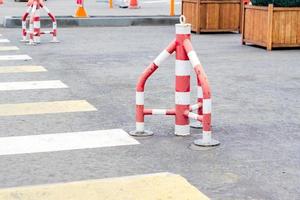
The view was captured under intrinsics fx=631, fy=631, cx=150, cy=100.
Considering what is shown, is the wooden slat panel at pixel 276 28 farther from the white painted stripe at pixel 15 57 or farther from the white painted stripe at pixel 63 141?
the white painted stripe at pixel 63 141

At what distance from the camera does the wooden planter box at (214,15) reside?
17.9m

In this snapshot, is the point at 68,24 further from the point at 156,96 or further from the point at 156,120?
the point at 156,120

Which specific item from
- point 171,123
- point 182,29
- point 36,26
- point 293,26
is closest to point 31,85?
point 171,123

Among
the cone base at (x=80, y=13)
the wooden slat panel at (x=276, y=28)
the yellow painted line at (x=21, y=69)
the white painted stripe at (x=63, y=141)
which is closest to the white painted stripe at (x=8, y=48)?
the yellow painted line at (x=21, y=69)

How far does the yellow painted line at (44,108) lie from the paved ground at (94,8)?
15978 mm

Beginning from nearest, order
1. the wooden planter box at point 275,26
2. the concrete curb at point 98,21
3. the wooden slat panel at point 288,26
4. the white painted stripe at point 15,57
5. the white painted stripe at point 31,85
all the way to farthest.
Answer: the white painted stripe at point 31,85, the white painted stripe at point 15,57, the wooden planter box at point 275,26, the wooden slat panel at point 288,26, the concrete curb at point 98,21

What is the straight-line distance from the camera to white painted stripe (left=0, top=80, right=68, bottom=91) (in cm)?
962

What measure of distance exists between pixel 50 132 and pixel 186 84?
1.57 meters

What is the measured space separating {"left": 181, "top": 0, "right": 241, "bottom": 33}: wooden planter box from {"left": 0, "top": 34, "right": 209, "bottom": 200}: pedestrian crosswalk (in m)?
8.56

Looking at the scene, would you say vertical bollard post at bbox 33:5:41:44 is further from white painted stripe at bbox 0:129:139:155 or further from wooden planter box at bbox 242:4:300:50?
white painted stripe at bbox 0:129:139:155

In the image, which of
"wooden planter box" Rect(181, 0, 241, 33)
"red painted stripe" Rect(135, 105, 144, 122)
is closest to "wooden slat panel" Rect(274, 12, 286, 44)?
"wooden planter box" Rect(181, 0, 241, 33)

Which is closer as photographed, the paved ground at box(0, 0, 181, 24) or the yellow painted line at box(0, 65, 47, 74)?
the yellow painted line at box(0, 65, 47, 74)

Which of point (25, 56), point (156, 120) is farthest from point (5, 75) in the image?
point (156, 120)

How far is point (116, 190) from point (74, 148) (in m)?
1.41
